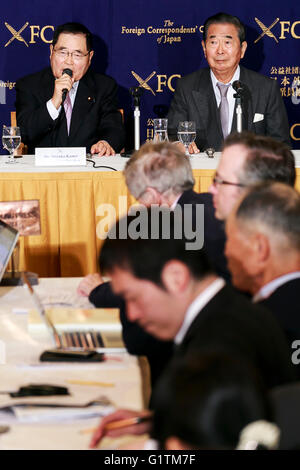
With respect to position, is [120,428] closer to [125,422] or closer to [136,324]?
[125,422]

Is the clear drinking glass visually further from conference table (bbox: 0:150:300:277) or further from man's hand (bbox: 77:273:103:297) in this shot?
man's hand (bbox: 77:273:103:297)

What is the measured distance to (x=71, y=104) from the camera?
4.64 m

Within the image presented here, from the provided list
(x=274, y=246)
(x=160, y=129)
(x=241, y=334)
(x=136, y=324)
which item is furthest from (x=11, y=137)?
(x=241, y=334)

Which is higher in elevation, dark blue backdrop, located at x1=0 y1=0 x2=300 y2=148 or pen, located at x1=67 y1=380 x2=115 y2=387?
dark blue backdrop, located at x1=0 y1=0 x2=300 y2=148

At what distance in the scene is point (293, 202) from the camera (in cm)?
159

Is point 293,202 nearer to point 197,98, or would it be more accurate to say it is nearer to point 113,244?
point 113,244

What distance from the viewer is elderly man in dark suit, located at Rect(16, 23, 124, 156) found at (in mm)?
4387

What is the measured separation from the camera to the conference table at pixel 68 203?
3.68 metres

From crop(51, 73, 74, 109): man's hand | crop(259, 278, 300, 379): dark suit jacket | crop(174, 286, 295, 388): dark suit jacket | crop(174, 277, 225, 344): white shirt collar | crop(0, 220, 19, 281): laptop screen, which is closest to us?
crop(174, 286, 295, 388): dark suit jacket

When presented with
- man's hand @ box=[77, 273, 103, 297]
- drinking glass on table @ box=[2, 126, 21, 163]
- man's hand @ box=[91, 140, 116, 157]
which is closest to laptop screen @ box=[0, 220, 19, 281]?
man's hand @ box=[77, 273, 103, 297]

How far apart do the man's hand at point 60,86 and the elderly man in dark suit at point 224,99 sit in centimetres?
70

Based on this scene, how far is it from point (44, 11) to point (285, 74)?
5.96 feet
